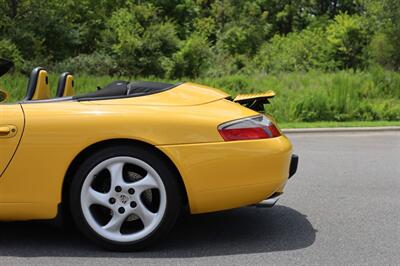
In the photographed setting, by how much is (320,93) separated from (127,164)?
42.3 ft

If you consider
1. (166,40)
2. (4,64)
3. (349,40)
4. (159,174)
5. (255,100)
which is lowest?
(349,40)

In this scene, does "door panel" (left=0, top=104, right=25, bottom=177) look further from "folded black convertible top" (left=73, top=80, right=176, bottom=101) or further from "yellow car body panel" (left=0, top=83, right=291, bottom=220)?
"folded black convertible top" (left=73, top=80, right=176, bottom=101)

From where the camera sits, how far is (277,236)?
4.34 m

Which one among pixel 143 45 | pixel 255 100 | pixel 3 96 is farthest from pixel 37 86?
pixel 143 45

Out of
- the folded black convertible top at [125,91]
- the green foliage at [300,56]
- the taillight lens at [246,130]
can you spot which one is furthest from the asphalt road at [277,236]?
the green foliage at [300,56]

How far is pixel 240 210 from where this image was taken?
5062 mm

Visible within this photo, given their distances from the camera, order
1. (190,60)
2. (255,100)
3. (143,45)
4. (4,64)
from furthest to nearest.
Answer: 1. (190,60)
2. (143,45)
3. (4,64)
4. (255,100)

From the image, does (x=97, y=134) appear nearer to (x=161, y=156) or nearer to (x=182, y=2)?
(x=161, y=156)

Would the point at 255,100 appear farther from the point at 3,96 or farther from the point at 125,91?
the point at 3,96

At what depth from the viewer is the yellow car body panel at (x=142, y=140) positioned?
149 inches

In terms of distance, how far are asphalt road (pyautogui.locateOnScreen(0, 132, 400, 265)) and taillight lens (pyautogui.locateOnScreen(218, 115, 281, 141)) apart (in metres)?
0.79

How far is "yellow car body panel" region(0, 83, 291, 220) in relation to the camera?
12.4 ft

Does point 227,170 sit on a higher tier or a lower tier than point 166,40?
higher

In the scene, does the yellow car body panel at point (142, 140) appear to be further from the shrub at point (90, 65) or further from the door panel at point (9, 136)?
the shrub at point (90, 65)
